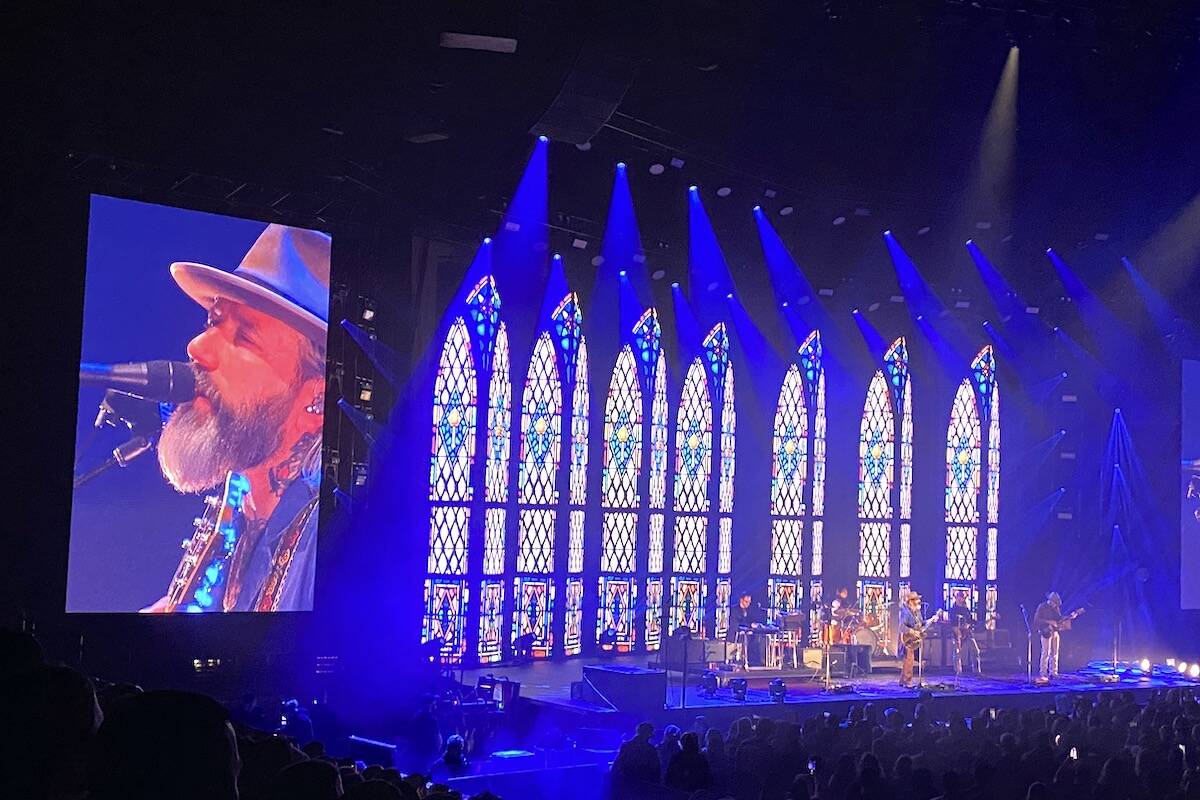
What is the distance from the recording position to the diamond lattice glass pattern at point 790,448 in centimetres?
1930

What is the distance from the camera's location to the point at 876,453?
2030cm

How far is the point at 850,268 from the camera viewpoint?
18453mm

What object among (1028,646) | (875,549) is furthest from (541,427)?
(1028,646)

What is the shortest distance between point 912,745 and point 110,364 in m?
7.37

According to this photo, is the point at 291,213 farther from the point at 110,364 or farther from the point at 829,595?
the point at 829,595

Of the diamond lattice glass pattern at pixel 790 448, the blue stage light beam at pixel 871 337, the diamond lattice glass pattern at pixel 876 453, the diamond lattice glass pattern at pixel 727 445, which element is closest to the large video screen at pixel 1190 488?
the diamond lattice glass pattern at pixel 876 453

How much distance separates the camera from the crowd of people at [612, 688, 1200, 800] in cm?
657

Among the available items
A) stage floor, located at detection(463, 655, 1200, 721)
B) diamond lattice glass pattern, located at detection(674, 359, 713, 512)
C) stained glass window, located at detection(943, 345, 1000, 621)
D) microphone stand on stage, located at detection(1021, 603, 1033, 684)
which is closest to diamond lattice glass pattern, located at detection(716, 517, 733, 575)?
diamond lattice glass pattern, located at detection(674, 359, 713, 512)

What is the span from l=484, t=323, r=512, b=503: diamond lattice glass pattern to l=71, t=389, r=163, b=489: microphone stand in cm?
574

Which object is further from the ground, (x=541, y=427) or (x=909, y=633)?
(x=541, y=427)

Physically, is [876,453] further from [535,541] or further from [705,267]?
[535,541]

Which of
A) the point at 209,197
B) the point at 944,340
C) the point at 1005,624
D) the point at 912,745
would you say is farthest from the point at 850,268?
the point at 912,745

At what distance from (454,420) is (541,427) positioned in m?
1.41

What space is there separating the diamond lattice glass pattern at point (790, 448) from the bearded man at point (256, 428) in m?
8.84
